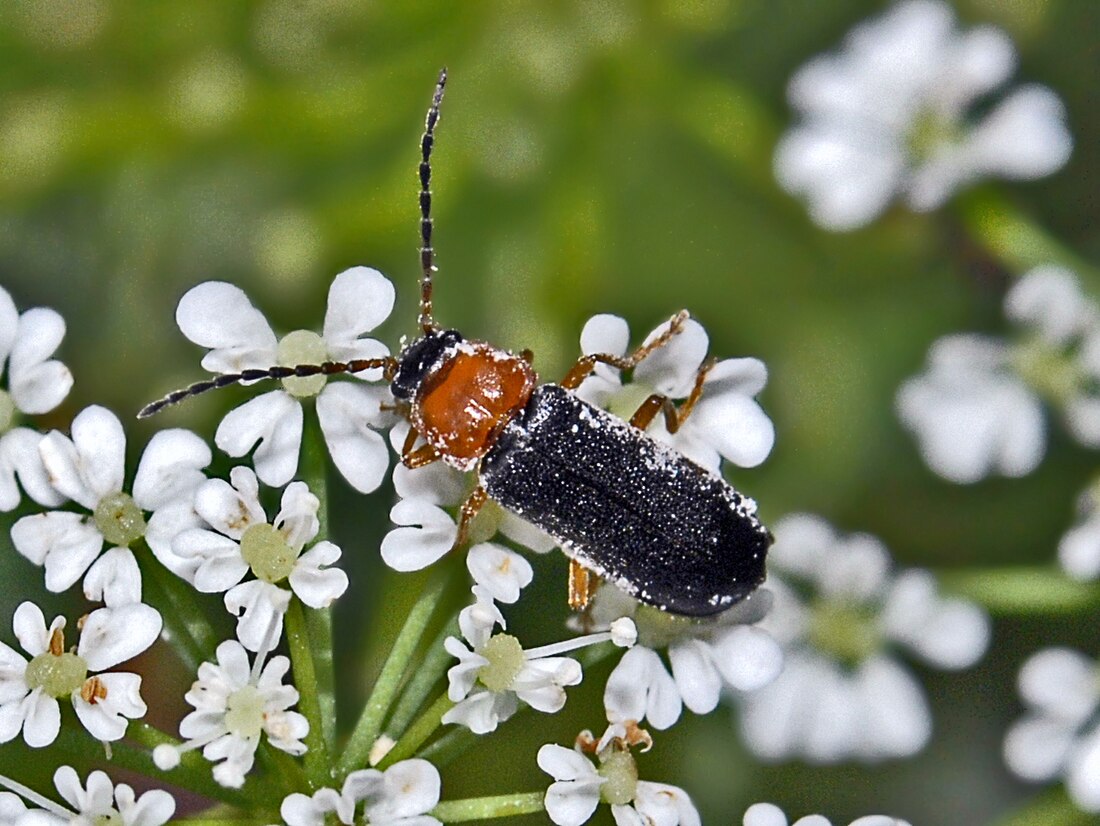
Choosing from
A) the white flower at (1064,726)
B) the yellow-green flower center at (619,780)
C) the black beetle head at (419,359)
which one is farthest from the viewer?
the white flower at (1064,726)

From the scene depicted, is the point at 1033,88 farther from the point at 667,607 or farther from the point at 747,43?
the point at 667,607

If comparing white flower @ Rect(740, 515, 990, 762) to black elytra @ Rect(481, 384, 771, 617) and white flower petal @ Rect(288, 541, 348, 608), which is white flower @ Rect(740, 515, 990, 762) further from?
white flower petal @ Rect(288, 541, 348, 608)

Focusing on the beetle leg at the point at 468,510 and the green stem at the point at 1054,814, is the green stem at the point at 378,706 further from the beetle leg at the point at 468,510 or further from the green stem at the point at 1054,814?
the green stem at the point at 1054,814

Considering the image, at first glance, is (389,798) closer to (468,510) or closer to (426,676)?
(426,676)

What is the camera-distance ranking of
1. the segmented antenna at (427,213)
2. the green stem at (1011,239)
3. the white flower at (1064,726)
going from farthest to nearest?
the green stem at (1011,239) → the white flower at (1064,726) → the segmented antenna at (427,213)

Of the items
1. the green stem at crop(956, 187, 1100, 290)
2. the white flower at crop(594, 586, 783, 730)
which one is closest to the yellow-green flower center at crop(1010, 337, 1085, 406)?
the green stem at crop(956, 187, 1100, 290)

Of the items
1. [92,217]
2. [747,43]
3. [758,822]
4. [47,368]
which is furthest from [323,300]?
[758,822]

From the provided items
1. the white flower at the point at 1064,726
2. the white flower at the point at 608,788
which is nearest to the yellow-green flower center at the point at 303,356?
the white flower at the point at 608,788
